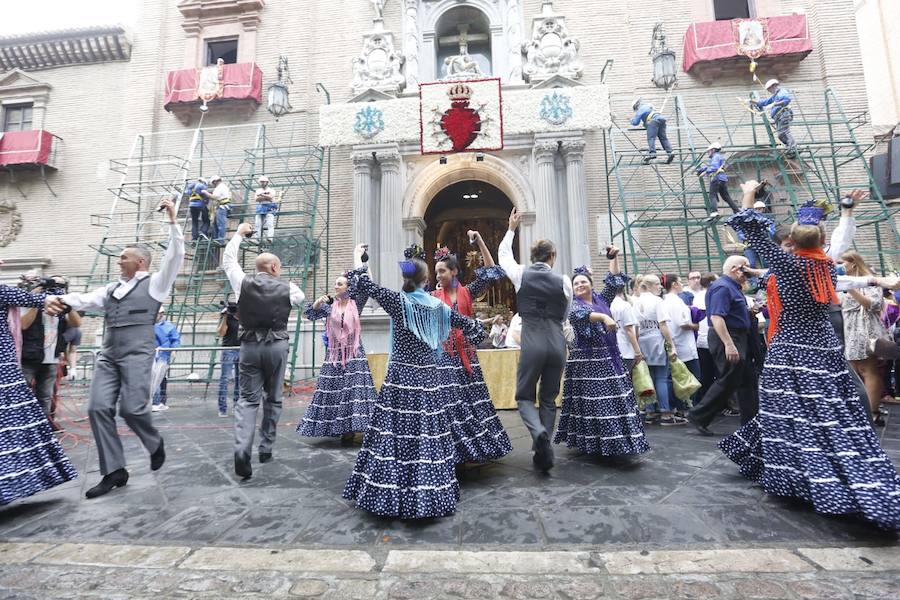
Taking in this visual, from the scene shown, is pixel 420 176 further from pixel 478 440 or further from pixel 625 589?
pixel 625 589

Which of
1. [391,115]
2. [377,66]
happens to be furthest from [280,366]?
[377,66]

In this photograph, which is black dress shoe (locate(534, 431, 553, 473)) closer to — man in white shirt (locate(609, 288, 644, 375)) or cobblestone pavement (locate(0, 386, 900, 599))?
cobblestone pavement (locate(0, 386, 900, 599))

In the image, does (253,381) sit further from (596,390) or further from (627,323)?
(627,323)

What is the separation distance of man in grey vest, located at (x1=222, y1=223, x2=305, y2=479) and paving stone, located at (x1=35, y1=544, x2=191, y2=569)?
121 centimetres

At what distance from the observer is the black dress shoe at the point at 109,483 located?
11.5 feet

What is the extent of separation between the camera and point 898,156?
11461 mm

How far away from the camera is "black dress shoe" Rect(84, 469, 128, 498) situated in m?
3.52

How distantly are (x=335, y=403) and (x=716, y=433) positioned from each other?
437 centimetres

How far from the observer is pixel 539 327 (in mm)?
3875

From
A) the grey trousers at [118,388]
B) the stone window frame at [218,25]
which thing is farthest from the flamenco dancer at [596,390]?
the stone window frame at [218,25]

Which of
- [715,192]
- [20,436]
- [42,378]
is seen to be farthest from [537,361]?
[715,192]

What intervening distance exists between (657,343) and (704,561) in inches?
151

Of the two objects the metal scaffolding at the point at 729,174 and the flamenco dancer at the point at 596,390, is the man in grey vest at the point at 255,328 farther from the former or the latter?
the metal scaffolding at the point at 729,174

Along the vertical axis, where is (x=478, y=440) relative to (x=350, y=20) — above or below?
below
